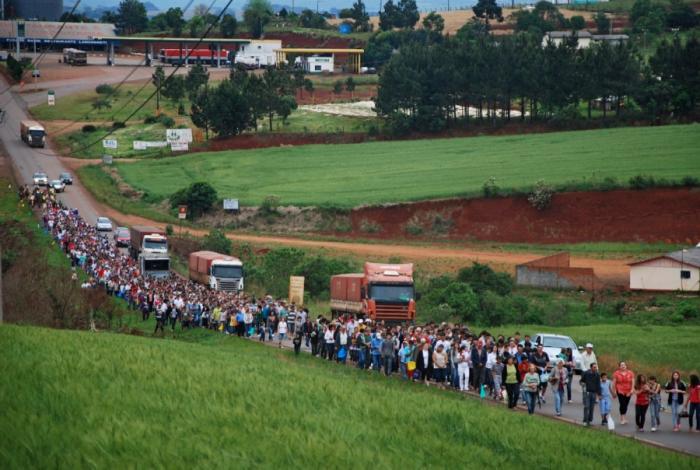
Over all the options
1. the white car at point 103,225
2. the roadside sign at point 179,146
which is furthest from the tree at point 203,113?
the white car at point 103,225

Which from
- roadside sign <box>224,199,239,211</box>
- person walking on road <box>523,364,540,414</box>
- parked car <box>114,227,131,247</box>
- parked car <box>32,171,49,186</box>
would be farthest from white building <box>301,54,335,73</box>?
person walking on road <box>523,364,540,414</box>

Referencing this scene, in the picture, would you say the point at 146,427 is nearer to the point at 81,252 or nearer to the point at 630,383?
the point at 630,383

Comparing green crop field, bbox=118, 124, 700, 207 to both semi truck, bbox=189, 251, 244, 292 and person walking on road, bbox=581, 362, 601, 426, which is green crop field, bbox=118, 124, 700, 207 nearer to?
semi truck, bbox=189, 251, 244, 292

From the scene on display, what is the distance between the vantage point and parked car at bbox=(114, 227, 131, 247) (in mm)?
83625

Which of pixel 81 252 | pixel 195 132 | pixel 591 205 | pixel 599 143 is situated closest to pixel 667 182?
pixel 591 205

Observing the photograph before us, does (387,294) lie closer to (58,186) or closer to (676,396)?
(676,396)

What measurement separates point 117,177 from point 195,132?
2194 cm

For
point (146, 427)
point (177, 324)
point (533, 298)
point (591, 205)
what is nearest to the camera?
point (146, 427)

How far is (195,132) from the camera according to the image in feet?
455

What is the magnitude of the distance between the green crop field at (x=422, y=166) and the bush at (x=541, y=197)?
1.88 meters

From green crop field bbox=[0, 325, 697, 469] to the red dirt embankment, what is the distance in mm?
57719

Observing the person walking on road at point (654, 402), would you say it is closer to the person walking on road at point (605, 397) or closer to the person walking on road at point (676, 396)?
the person walking on road at point (676, 396)

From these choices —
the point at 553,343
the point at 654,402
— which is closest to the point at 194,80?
the point at 553,343

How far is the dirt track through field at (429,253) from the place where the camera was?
73500 mm
